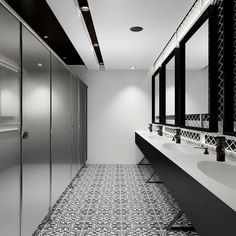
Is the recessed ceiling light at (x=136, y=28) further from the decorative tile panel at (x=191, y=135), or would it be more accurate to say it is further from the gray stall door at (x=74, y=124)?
the decorative tile panel at (x=191, y=135)

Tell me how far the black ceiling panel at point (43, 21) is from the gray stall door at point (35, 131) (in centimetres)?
89

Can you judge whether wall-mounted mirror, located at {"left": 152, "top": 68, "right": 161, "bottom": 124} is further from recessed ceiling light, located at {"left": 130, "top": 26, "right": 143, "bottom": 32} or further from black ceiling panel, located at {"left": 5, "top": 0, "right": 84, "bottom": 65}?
recessed ceiling light, located at {"left": 130, "top": 26, "right": 143, "bottom": 32}

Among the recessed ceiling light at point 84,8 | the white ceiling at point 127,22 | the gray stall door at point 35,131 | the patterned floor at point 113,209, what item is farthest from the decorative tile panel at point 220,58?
the gray stall door at point 35,131

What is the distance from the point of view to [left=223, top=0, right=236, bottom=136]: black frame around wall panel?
2.06 metres

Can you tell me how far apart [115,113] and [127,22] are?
3.28 meters

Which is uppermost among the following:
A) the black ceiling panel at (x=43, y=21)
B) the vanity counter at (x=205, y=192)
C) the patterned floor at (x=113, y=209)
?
the black ceiling panel at (x=43, y=21)

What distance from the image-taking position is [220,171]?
1680mm

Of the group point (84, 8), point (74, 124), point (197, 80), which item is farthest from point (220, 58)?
point (74, 124)

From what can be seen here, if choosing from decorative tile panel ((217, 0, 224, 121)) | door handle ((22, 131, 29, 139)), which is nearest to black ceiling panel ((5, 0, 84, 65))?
door handle ((22, 131, 29, 139))

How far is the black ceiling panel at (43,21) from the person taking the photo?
3074 millimetres

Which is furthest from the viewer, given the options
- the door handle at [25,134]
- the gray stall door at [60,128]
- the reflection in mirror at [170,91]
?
the reflection in mirror at [170,91]

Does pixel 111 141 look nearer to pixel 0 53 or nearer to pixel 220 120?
pixel 220 120

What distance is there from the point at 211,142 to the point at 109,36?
1981 millimetres

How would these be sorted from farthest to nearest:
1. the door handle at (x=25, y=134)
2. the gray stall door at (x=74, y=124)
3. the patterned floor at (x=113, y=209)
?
the gray stall door at (x=74, y=124)
the patterned floor at (x=113, y=209)
the door handle at (x=25, y=134)
